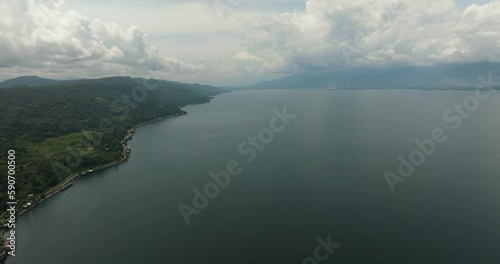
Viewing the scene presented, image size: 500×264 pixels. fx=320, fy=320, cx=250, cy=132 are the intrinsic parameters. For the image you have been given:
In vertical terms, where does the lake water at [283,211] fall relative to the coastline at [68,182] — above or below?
above

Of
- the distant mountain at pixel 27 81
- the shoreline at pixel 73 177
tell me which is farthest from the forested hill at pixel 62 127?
the distant mountain at pixel 27 81

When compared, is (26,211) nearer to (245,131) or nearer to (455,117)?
(245,131)

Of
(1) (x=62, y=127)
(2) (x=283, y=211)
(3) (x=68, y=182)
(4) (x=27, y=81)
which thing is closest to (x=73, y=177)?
(3) (x=68, y=182)

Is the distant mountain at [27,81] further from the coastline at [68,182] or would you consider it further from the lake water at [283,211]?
the lake water at [283,211]

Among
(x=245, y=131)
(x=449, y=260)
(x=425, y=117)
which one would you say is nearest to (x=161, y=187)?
(x=449, y=260)

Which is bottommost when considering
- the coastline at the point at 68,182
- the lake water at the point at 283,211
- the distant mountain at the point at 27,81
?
the coastline at the point at 68,182

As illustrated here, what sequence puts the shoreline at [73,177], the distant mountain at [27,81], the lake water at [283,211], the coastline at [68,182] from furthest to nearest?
the distant mountain at [27,81] → the shoreline at [73,177] → the coastline at [68,182] → the lake water at [283,211]

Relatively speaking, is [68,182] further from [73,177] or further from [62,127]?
[62,127]
